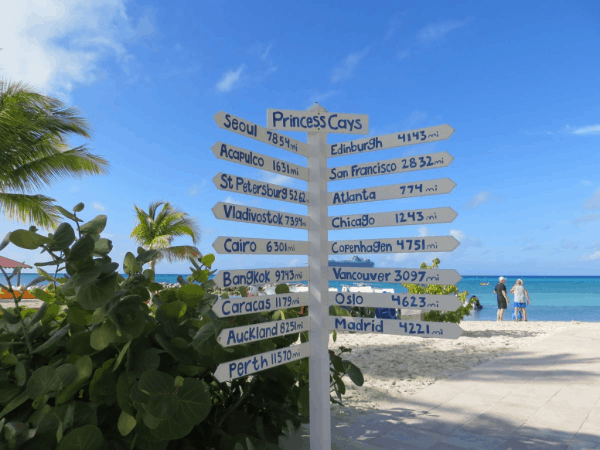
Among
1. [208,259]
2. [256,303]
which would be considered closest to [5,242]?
[208,259]

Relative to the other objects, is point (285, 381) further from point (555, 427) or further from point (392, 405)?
point (555, 427)

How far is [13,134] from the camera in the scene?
12266mm

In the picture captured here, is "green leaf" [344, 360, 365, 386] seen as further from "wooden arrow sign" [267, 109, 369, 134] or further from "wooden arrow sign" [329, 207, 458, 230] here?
"wooden arrow sign" [267, 109, 369, 134]

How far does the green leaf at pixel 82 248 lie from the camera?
1118 mm

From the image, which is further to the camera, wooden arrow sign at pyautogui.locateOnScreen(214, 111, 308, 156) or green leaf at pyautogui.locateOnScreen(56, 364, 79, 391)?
wooden arrow sign at pyautogui.locateOnScreen(214, 111, 308, 156)

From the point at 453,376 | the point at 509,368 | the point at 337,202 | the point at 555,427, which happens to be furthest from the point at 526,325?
the point at 337,202

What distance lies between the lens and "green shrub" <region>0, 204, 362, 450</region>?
1.12m

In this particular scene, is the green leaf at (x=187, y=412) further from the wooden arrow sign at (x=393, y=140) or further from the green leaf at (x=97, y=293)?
the wooden arrow sign at (x=393, y=140)

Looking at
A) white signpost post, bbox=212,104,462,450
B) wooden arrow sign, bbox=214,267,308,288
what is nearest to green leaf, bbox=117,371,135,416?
wooden arrow sign, bbox=214,267,308,288

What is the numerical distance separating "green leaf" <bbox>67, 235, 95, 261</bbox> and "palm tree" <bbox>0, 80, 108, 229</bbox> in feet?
43.2

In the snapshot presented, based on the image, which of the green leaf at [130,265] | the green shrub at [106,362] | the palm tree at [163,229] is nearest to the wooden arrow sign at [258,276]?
the green shrub at [106,362]

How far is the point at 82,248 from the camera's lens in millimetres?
1128

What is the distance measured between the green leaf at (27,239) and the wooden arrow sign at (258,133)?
1.01m

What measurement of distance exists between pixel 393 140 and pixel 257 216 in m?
0.82
